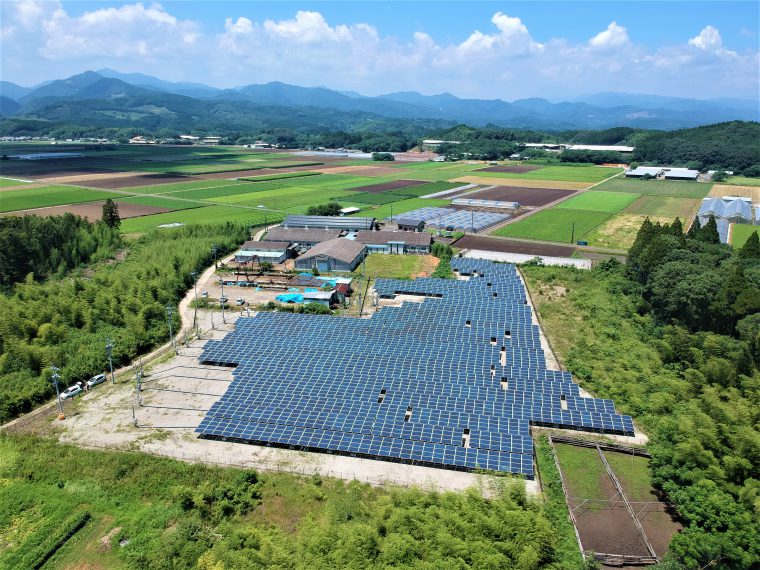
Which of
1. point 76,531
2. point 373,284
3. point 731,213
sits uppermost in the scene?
point 731,213

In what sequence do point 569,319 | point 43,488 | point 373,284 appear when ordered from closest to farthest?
point 43,488 < point 569,319 < point 373,284

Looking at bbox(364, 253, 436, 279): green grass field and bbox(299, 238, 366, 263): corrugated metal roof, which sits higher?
bbox(299, 238, 366, 263): corrugated metal roof

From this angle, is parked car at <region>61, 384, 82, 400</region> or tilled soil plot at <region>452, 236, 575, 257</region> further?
tilled soil plot at <region>452, 236, 575, 257</region>

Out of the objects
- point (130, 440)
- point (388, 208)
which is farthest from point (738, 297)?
point (388, 208)

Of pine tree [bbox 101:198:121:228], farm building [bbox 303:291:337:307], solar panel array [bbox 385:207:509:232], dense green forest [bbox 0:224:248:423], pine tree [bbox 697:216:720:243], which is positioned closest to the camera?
dense green forest [bbox 0:224:248:423]

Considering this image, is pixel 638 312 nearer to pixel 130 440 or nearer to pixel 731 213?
pixel 130 440

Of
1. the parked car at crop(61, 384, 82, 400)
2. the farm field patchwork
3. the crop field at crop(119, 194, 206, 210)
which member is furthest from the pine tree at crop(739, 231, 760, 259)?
the crop field at crop(119, 194, 206, 210)

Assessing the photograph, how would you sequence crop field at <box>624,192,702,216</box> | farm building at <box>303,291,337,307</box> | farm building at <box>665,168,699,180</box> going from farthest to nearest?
1. farm building at <box>665,168,699,180</box>
2. crop field at <box>624,192,702,216</box>
3. farm building at <box>303,291,337,307</box>

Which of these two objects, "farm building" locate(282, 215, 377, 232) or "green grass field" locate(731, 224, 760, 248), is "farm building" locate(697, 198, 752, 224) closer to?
"green grass field" locate(731, 224, 760, 248)

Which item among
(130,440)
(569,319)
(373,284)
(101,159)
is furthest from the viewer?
(101,159)
